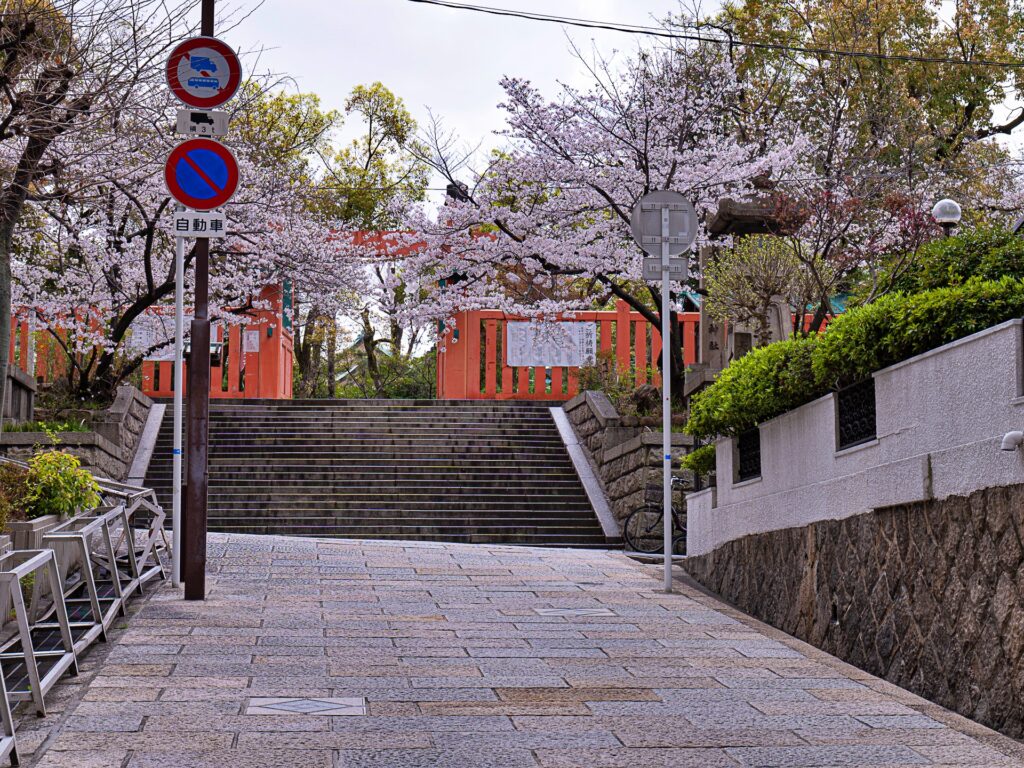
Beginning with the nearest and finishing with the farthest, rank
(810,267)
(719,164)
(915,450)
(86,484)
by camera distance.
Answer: (915,450) → (86,484) → (810,267) → (719,164)

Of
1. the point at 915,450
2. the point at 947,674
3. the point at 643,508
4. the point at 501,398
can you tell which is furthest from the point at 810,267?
the point at 501,398

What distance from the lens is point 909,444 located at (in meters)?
6.72

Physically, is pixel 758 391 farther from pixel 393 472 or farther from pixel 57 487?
pixel 393 472

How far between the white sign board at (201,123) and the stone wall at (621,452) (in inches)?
353

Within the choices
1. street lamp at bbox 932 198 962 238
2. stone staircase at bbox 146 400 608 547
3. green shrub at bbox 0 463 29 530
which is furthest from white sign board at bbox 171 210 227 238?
street lamp at bbox 932 198 962 238

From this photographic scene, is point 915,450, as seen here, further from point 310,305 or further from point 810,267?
point 310,305

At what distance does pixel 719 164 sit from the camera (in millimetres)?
20359

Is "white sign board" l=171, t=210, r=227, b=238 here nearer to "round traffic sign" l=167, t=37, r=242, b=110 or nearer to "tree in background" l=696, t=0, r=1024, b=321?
"round traffic sign" l=167, t=37, r=242, b=110

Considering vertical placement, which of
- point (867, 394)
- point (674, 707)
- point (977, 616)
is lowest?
point (674, 707)

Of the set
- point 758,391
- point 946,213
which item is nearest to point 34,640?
point 758,391

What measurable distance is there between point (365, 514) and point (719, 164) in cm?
856

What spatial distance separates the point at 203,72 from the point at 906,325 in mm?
5262

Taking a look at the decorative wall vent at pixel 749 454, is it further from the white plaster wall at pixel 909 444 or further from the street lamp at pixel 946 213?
the street lamp at pixel 946 213

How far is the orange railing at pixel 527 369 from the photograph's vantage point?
76.7ft
